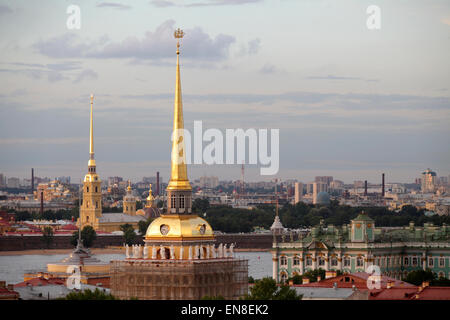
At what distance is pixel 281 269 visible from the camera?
226 feet

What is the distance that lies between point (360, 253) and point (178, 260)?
27.2 m

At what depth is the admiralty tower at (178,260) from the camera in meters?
41.9

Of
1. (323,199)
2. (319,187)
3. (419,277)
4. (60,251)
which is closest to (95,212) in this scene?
(60,251)

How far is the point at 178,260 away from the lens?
138 feet

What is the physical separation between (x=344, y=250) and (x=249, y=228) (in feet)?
203

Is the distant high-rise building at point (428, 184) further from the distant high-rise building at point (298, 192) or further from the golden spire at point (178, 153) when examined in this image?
the golden spire at point (178, 153)

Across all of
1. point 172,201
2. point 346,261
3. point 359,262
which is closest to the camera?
point 172,201

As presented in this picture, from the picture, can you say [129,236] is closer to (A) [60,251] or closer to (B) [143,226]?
(B) [143,226]

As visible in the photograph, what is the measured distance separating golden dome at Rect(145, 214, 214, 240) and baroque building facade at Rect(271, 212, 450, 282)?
25.1 metres

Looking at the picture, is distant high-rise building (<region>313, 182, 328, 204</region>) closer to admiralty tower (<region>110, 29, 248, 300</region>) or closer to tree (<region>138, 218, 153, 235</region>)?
tree (<region>138, 218, 153, 235</region>)

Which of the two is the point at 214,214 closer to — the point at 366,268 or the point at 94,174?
the point at 94,174

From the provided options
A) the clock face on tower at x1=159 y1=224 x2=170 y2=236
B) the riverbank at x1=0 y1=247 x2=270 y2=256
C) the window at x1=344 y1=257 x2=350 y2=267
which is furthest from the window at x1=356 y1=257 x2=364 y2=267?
the riverbank at x1=0 y1=247 x2=270 y2=256

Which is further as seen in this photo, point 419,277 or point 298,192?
point 298,192
